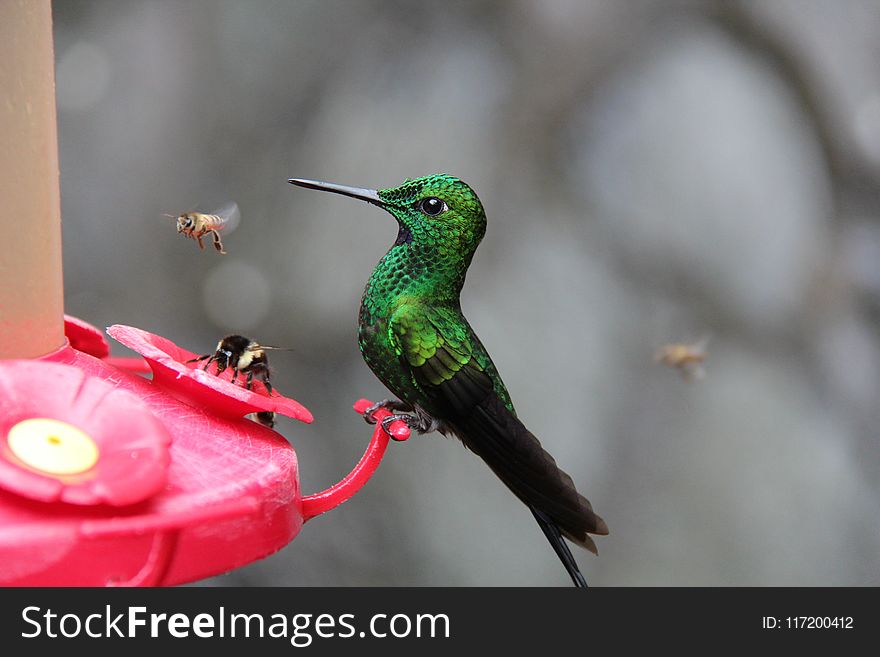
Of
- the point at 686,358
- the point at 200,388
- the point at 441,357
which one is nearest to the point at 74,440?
the point at 200,388

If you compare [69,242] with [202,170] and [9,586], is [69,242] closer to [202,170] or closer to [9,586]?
[202,170]

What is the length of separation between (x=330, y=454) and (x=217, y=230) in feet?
7.55

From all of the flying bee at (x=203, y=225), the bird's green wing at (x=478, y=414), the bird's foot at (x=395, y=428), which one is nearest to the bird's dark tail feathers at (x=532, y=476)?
the bird's green wing at (x=478, y=414)

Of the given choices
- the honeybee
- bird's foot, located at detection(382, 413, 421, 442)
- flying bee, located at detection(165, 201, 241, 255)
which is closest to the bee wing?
flying bee, located at detection(165, 201, 241, 255)

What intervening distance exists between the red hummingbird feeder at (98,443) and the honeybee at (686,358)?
196cm

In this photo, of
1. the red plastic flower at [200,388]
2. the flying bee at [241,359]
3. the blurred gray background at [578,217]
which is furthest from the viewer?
the blurred gray background at [578,217]

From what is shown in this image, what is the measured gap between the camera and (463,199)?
2.02 m

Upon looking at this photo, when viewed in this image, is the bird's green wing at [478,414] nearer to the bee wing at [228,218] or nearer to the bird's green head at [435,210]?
the bird's green head at [435,210]

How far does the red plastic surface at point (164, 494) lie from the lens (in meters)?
1.36

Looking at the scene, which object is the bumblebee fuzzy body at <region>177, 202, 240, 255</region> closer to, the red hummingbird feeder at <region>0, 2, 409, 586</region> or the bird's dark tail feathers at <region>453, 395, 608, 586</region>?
the red hummingbird feeder at <region>0, 2, 409, 586</region>

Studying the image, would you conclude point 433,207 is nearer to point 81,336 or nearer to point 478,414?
point 478,414

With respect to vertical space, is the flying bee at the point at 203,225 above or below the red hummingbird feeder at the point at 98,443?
above

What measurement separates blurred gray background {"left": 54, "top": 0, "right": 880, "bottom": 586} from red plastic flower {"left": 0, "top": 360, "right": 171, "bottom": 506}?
2.58m
